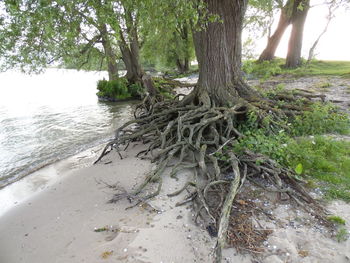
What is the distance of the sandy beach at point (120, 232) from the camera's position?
8.80 ft

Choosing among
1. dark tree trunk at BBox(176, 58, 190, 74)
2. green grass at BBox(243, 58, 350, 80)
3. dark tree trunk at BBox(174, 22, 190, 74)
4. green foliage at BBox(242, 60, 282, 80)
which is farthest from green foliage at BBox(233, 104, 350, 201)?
dark tree trunk at BBox(176, 58, 190, 74)

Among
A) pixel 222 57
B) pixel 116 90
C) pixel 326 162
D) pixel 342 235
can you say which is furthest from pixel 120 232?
pixel 116 90

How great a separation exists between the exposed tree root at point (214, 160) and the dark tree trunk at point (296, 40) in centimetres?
1296

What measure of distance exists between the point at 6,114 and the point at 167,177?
14633 millimetres

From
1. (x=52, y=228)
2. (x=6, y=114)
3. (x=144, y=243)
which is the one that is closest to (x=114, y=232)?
(x=144, y=243)

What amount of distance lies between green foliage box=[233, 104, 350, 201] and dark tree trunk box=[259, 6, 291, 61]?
1654 centimetres

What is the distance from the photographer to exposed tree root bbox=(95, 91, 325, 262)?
3.35 m

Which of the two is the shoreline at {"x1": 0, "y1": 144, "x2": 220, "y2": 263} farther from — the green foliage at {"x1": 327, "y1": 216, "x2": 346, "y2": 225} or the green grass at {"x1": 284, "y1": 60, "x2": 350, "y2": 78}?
the green grass at {"x1": 284, "y1": 60, "x2": 350, "y2": 78}

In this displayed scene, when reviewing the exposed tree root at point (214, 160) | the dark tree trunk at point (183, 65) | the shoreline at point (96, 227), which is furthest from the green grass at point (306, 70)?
the dark tree trunk at point (183, 65)

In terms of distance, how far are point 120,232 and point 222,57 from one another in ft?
18.2

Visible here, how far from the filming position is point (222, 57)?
20.8ft

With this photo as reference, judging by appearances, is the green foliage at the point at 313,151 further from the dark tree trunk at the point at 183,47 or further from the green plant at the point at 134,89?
the dark tree trunk at the point at 183,47

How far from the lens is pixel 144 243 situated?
295cm

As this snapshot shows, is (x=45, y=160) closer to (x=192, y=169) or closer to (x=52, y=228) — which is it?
(x=52, y=228)
